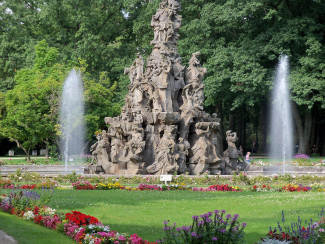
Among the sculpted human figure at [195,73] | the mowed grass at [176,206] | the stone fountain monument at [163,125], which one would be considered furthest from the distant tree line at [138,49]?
the mowed grass at [176,206]

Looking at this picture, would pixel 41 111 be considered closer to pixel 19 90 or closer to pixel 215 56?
pixel 19 90

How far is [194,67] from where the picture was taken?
1100 inches

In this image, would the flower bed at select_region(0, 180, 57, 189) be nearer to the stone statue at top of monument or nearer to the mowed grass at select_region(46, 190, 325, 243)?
the mowed grass at select_region(46, 190, 325, 243)

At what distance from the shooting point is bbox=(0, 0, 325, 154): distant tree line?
3884cm

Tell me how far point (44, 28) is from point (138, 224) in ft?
139

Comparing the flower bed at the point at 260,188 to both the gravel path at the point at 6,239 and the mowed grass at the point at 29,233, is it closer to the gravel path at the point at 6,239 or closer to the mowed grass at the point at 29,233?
the mowed grass at the point at 29,233

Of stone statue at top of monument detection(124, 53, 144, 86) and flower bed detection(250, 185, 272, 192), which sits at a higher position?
stone statue at top of monument detection(124, 53, 144, 86)

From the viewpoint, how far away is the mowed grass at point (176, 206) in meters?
12.6

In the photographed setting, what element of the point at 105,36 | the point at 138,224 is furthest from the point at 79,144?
the point at 138,224

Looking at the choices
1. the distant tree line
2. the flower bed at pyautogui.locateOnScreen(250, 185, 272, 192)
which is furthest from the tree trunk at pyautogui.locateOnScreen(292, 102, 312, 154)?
the flower bed at pyautogui.locateOnScreen(250, 185, 272, 192)

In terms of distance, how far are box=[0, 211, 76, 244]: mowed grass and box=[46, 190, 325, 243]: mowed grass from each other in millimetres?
1460

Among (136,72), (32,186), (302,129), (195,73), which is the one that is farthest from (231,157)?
(302,129)

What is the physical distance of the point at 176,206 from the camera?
15516 millimetres

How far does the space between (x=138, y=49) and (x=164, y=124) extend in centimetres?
2285
